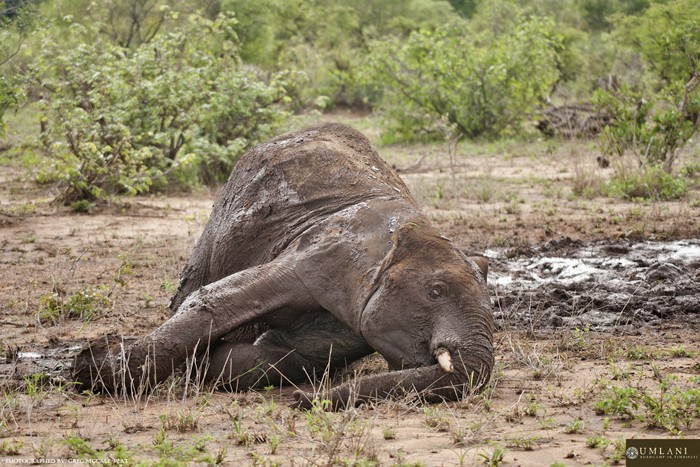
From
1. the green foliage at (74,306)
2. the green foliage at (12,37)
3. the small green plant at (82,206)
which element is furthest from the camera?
the small green plant at (82,206)

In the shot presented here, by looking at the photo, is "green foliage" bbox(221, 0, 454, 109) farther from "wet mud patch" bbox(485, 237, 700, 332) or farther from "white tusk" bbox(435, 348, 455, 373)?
"white tusk" bbox(435, 348, 455, 373)

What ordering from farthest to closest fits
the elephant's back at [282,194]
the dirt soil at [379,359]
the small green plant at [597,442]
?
the elephant's back at [282,194]
the dirt soil at [379,359]
the small green plant at [597,442]

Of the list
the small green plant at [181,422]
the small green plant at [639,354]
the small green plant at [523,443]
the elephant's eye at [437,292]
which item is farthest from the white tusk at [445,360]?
the small green plant at [639,354]

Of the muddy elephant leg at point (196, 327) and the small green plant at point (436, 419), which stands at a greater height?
the muddy elephant leg at point (196, 327)

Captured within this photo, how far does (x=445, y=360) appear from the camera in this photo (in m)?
4.95

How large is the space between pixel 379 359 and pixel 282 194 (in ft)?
3.94

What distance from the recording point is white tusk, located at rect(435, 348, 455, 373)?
16.1 feet

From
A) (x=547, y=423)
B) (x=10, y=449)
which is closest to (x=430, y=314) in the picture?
(x=547, y=423)

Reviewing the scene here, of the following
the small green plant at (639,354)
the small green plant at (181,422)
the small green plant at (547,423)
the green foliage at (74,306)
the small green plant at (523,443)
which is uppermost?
the small green plant at (181,422)

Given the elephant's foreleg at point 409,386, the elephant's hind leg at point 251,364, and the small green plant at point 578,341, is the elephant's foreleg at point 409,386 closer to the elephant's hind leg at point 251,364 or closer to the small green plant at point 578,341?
the elephant's hind leg at point 251,364

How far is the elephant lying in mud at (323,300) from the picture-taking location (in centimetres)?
515

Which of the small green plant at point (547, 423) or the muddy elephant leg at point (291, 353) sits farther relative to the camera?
the muddy elephant leg at point (291, 353)

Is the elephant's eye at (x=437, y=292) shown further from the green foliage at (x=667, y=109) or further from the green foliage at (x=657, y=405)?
the green foliage at (x=667, y=109)

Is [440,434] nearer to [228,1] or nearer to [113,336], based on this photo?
[113,336]
